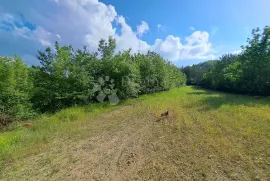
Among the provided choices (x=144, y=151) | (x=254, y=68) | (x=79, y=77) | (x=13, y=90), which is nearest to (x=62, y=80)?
(x=79, y=77)

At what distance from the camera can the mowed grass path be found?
125 inches

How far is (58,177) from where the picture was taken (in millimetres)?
3178

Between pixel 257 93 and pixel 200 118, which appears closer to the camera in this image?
pixel 200 118

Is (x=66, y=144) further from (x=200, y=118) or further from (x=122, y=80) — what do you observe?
(x=122, y=80)

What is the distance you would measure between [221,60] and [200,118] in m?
29.8

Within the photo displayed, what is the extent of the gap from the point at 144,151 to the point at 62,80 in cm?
825

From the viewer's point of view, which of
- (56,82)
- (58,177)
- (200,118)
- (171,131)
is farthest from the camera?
(56,82)

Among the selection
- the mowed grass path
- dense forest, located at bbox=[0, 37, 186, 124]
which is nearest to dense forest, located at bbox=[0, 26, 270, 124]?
dense forest, located at bbox=[0, 37, 186, 124]

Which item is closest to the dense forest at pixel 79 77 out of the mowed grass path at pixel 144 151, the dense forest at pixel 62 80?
the dense forest at pixel 62 80

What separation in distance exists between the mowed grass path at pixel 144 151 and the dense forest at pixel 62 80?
7.48ft

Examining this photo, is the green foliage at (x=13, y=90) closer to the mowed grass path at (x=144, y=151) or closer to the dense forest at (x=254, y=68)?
the mowed grass path at (x=144, y=151)

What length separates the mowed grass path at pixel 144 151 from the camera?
3172mm

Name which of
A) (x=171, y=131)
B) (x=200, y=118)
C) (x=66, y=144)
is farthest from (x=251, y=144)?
(x=66, y=144)

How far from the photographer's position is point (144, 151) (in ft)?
13.6
